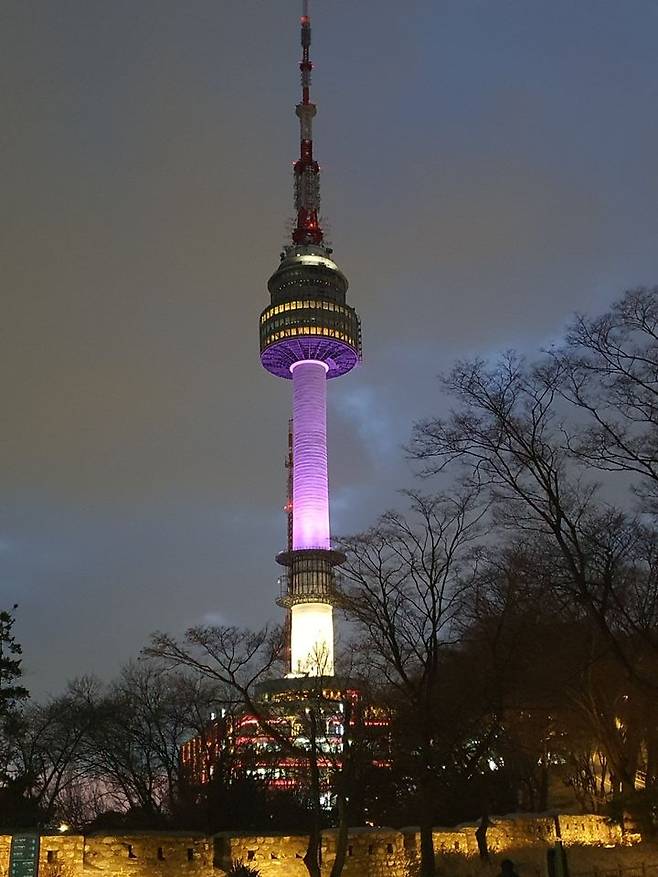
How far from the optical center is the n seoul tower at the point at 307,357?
108m

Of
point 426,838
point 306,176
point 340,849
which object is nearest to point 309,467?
point 306,176

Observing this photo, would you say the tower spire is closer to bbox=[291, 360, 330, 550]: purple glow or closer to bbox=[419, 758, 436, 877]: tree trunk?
bbox=[291, 360, 330, 550]: purple glow

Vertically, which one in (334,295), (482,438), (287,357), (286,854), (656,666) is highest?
(334,295)

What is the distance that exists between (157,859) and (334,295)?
104164 mm

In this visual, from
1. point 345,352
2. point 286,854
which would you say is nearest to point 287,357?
point 345,352

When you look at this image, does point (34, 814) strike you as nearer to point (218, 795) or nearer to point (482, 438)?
point (218, 795)

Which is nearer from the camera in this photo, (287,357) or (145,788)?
(145,788)

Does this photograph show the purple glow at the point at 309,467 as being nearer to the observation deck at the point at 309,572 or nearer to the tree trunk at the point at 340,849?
the observation deck at the point at 309,572

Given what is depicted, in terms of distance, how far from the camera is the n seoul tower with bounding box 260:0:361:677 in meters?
108

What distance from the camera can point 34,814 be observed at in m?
31.5

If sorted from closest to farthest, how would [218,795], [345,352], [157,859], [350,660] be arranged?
[157,859]
[350,660]
[218,795]
[345,352]

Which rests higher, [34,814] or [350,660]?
[350,660]

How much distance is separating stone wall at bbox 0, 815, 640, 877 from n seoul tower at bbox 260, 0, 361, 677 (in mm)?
70520

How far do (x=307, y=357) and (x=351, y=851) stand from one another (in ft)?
322
